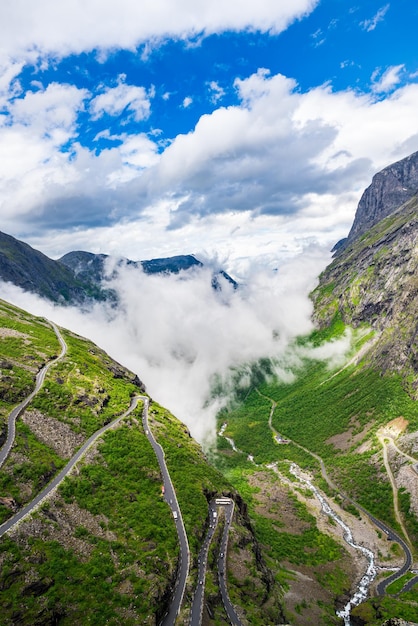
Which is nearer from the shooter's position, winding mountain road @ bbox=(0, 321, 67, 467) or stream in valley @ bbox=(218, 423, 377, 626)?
winding mountain road @ bbox=(0, 321, 67, 467)

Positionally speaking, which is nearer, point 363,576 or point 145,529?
→ point 145,529

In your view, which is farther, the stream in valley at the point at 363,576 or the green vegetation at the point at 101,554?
the stream in valley at the point at 363,576

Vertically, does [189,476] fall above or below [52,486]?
above

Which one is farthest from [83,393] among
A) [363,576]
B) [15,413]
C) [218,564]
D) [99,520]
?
[363,576]

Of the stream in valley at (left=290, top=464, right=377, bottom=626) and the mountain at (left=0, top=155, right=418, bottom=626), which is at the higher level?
the mountain at (left=0, top=155, right=418, bottom=626)

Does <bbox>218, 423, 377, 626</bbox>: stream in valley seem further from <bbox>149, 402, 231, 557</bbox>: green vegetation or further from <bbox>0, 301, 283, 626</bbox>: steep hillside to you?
<bbox>149, 402, 231, 557</bbox>: green vegetation

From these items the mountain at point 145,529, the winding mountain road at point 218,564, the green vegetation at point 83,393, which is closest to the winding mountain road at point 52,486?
the mountain at point 145,529

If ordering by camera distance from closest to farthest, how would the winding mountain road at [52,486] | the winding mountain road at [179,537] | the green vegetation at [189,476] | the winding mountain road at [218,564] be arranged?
the winding mountain road at [179,537] → the winding mountain road at [218,564] → the winding mountain road at [52,486] → the green vegetation at [189,476]

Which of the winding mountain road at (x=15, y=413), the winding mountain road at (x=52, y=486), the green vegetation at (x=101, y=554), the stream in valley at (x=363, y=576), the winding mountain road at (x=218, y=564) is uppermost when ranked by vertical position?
the winding mountain road at (x=15, y=413)

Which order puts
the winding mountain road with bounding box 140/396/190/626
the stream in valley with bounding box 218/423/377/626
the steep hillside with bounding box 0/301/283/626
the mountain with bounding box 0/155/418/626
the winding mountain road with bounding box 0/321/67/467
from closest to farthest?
1. the steep hillside with bounding box 0/301/283/626
2. the mountain with bounding box 0/155/418/626
3. the winding mountain road with bounding box 140/396/190/626
4. the winding mountain road with bounding box 0/321/67/467
5. the stream in valley with bounding box 218/423/377/626

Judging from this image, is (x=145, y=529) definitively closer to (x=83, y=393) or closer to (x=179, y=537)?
(x=179, y=537)

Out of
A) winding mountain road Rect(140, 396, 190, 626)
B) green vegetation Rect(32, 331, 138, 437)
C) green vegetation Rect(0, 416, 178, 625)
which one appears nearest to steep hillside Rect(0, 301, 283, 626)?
green vegetation Rect(0, 416, 178, 625)

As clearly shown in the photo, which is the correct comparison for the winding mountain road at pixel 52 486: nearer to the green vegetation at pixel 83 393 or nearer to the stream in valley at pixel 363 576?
the green vegetation at pixel 83 393

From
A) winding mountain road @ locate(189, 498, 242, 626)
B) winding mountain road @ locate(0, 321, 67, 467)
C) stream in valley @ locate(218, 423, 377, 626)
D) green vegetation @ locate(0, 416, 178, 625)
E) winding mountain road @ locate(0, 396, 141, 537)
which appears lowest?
stream in valley @ locate(218, 423, 377, 626)
